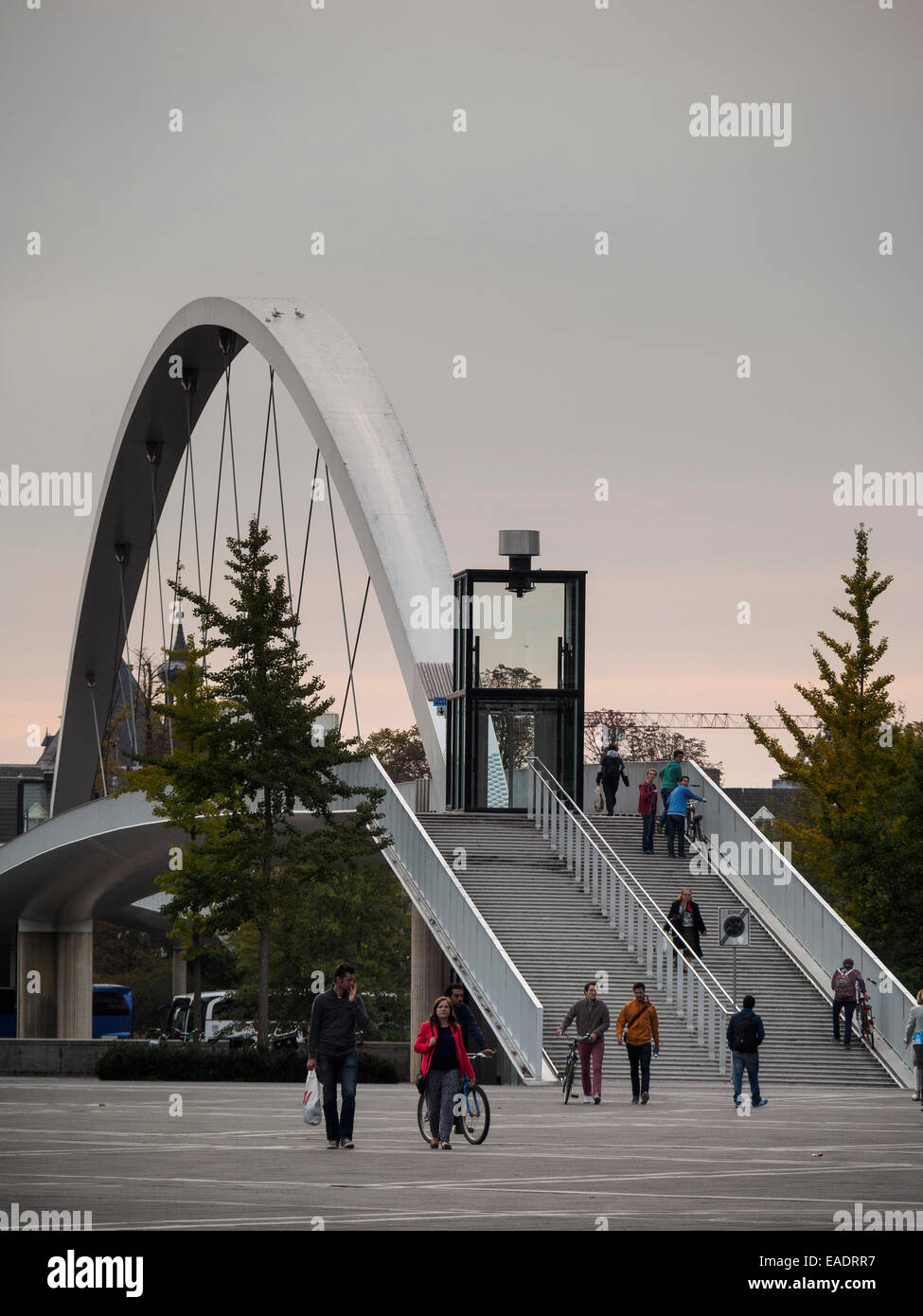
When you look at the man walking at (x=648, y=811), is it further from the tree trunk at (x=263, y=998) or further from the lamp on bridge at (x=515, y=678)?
the tree trunk at (x=263, y=998)

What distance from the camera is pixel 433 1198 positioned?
1205 centimetres

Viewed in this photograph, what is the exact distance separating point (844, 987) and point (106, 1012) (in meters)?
43.0

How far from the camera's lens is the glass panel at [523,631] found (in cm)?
3356

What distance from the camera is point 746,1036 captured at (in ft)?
71.6

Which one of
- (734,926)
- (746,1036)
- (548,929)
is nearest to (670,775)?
(548,929)

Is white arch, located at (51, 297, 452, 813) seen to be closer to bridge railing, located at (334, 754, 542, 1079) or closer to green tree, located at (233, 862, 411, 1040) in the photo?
bridge railing, located at (334, 754, 542, 1079)

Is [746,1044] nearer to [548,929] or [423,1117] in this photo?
[423,1117]

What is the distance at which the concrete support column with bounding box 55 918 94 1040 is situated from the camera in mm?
63938

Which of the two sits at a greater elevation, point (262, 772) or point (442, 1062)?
point (262, 772)

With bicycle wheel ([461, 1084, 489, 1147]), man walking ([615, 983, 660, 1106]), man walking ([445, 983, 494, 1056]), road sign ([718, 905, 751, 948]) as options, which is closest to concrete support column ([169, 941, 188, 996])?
road sign ([718, 905, 751, 948])

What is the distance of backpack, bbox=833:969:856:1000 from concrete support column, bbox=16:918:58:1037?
40694 millimetres

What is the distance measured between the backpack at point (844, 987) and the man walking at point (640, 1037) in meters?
4.80
